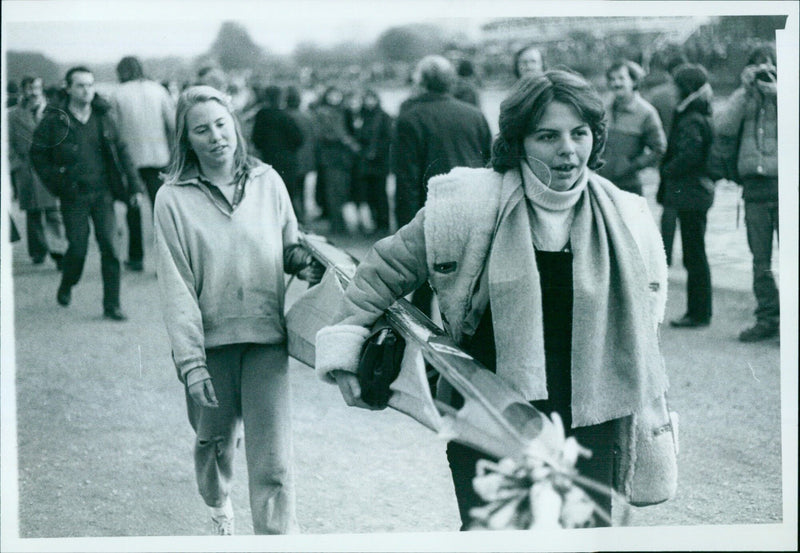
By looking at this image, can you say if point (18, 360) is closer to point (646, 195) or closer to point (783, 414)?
point (646, 195)

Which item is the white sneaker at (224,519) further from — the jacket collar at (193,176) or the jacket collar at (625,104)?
the jacket collar at (625,104)

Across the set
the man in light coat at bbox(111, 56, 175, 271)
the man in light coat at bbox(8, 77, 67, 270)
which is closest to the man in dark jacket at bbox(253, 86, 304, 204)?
the man in light coat at bbox(111, 56, 175, 271)

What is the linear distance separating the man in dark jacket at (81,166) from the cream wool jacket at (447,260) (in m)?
1.44

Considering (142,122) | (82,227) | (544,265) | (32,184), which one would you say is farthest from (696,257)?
(32,184)

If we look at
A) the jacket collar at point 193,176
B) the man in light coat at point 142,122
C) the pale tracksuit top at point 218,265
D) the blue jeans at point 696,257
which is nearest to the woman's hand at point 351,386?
the pale tracksuit top at point 218,265

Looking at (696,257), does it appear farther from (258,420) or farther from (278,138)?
(258,420)

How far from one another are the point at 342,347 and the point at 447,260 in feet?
1.15

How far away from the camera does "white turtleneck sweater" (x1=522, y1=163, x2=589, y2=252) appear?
2664 mm

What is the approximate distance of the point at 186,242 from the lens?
323cm

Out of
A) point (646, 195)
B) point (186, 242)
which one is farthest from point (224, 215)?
point (646, 195)

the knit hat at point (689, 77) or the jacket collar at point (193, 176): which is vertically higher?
the knit hat at point (689, 77)

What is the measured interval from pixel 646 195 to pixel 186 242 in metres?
1.66

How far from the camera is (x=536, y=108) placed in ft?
8.71

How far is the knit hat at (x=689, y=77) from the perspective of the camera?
170 inches
